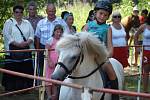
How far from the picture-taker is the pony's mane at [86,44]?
4.25 meters

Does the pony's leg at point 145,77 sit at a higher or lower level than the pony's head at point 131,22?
lower

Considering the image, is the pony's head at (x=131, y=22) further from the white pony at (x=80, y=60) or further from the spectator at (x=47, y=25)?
the white pony at (x=80, y=60)

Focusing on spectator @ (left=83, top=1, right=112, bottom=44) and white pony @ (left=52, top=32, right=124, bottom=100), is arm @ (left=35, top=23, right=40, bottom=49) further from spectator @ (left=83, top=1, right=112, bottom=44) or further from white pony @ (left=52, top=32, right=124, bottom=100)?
white pony @ (left=52, top=32, right=124, bottom=100)

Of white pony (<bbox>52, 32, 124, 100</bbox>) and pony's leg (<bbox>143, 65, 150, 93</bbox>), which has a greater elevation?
white pony (<bbox>52, 32, 124, 100</bbox>)

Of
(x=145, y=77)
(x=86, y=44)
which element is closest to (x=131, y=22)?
(x=145, y=77)

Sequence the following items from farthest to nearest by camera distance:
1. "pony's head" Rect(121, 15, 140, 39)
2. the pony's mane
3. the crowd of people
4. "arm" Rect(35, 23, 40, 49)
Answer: "pony's head" Rect(121, 15, 140, 39) → "arm" Rect(35, 23, 40, 49) → the crowd of people → the pony's mane

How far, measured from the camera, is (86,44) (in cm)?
435

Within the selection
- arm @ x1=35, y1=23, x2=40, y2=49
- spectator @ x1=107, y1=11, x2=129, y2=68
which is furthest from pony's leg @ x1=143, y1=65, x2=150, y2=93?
arm @ x1=35, y1=23, x2=40, y2=49

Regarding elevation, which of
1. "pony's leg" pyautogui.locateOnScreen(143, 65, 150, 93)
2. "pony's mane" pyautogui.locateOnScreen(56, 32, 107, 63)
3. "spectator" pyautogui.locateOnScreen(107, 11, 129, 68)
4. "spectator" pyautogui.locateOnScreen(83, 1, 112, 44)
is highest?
"spectator" pyautogui.locateOnScreen(83, 1, 112, 44)

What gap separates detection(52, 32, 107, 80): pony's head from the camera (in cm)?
408

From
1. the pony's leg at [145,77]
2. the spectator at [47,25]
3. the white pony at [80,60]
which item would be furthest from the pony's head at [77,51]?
the pony's leg at [145,77]

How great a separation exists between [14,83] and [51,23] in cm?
143

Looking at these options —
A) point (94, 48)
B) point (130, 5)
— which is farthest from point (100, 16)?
point (130, 5)

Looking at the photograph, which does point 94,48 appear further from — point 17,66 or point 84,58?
point 17,66
